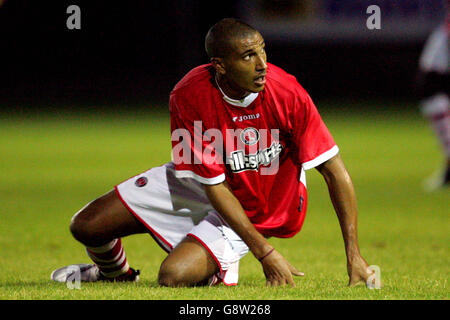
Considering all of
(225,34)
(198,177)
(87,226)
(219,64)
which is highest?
(225,34)

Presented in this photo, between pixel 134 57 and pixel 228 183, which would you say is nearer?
pixel 228 183

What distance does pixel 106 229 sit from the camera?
561 cm

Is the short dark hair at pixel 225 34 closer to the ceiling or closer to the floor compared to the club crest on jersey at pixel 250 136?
closer to the ceiling

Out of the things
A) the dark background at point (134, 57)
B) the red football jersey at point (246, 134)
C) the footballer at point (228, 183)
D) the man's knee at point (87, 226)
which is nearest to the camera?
the footballer at point (228, 183)

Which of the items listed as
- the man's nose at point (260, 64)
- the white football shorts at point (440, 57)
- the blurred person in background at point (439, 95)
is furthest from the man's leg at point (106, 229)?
the white football shorts at point (440, 57)

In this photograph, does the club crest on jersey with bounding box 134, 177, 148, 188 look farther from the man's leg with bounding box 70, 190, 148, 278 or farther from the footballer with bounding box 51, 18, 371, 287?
the man's leg with bounding box 70, 190, 148, 278

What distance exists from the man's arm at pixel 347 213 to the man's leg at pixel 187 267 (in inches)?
33.3

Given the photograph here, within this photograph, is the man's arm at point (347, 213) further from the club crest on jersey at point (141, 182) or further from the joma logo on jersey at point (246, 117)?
the club crest on jersey at point (141, 182)

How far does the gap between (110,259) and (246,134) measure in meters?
1.22

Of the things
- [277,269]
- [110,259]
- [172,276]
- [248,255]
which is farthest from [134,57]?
[277,269]

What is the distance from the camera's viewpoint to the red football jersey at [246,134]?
206 inches

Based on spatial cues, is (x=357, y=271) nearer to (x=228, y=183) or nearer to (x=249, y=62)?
(x=228, y=183)

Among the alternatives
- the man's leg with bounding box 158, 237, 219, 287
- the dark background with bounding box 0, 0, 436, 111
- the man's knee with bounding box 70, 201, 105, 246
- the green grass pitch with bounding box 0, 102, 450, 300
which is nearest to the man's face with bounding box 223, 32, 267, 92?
the man's leg with bounding box 158, 237, 219, 287

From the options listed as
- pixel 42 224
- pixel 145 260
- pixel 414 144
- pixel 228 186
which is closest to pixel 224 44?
pixel 228 186
